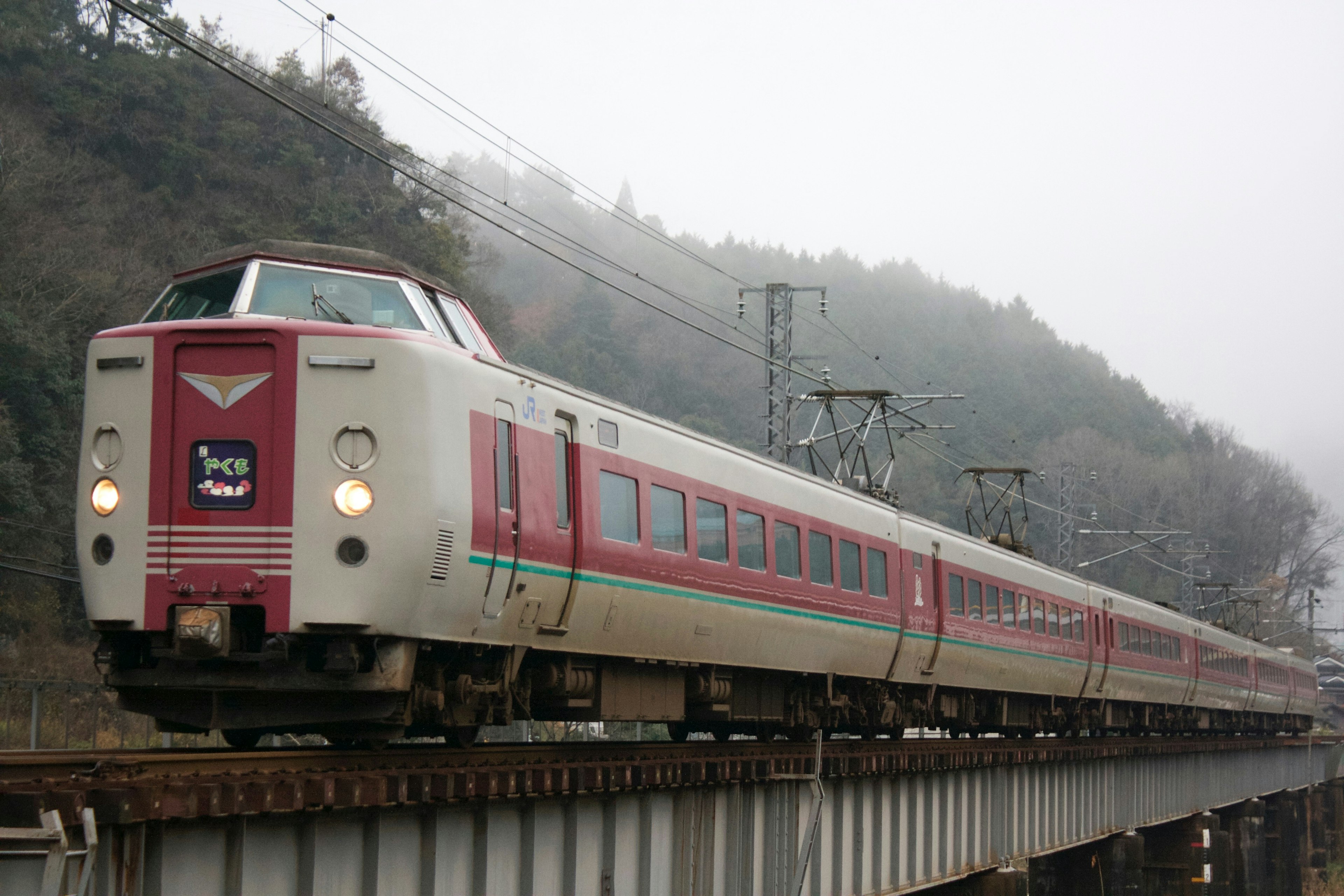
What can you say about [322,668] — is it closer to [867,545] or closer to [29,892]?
[29,892]

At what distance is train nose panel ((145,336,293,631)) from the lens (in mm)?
9023

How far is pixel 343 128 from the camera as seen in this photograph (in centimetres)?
3331

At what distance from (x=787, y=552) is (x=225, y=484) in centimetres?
809

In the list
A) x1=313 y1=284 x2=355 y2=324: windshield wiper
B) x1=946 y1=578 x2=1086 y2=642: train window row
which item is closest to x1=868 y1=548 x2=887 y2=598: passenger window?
x1=946 y1=578 x2=1086 y2=642: train window row

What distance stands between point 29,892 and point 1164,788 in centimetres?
3196

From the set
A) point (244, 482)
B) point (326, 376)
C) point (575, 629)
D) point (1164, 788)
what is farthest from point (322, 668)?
point (1164, 788)

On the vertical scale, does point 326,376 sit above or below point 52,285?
below

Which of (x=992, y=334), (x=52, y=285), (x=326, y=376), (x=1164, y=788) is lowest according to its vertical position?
(x=1164, y=788)

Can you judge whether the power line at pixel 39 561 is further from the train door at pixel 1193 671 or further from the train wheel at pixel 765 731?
the train door at pixel 1193 671

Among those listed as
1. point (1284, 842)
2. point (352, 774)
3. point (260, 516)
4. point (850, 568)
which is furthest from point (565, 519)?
point (1284, 842)

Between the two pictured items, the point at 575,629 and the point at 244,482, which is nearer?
the point at 244,482

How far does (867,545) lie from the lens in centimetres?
1889

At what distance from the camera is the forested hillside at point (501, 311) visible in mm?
36969

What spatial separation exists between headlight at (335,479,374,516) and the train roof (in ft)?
7.86
